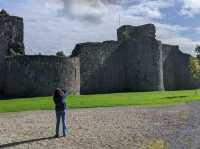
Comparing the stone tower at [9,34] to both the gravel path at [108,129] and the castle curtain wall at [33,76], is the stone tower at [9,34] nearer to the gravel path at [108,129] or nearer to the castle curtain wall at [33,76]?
the castle curtain wall at [33,76]

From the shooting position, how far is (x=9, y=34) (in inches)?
1640

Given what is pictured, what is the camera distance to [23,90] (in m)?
39.2

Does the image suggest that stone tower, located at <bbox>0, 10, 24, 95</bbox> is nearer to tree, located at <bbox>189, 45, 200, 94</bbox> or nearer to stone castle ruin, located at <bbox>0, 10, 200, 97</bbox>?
stone castle ruin, located at <bbox>0, 10, 200, 97</bbox>

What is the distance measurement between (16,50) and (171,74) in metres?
23.4

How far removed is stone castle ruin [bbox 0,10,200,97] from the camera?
1563 inches

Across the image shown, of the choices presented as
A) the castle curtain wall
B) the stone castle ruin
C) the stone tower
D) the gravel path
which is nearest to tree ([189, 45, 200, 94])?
the stone castle ruin

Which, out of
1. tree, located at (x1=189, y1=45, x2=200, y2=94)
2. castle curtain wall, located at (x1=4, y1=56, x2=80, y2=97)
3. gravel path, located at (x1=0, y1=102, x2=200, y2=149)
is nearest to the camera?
gravel path, located at (x1=0, y1=102, x2=200, y2=149)

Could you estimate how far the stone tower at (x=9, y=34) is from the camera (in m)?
41.3

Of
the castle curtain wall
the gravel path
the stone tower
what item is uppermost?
the stone tower

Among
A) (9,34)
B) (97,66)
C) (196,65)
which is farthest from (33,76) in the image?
(196,65)

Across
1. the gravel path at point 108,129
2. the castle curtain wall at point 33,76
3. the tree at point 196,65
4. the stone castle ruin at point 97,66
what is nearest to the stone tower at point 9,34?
the stone castle ruin at point 97,66

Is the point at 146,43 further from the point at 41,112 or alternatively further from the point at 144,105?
the point at 41,112

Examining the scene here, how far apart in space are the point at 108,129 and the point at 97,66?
29760 mm

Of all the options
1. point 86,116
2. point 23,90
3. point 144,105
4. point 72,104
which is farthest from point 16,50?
point 86,116
